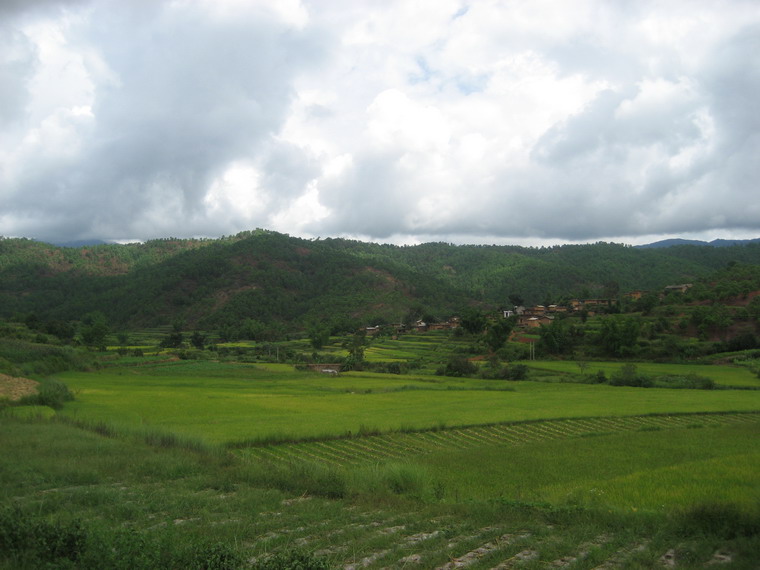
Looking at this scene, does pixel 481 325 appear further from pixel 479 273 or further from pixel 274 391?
pixel 479 273

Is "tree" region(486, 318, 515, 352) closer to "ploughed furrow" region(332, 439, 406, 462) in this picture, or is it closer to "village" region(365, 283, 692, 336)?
"village" region(365, 283, 692, 336)

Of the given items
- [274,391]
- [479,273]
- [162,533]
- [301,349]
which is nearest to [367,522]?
[162,533]

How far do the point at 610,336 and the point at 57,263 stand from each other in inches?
5084

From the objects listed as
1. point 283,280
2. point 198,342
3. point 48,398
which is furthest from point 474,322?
point 283,280

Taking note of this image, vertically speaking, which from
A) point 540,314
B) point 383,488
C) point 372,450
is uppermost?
point 540,314

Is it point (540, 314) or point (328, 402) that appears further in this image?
point (540, 314)

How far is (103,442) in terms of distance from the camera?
16.0 metres

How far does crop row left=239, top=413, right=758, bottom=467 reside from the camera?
718 inches

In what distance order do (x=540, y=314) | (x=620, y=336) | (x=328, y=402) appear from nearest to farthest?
(x=328, y=402)
(x=620, y=336)
(x=540, y=314)

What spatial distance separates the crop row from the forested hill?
7204 centimetres

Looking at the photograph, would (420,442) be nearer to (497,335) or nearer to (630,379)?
(630,379)

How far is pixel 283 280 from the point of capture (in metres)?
121

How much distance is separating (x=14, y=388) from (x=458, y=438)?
2301cm

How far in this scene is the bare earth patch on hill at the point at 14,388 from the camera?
85.5 ft
